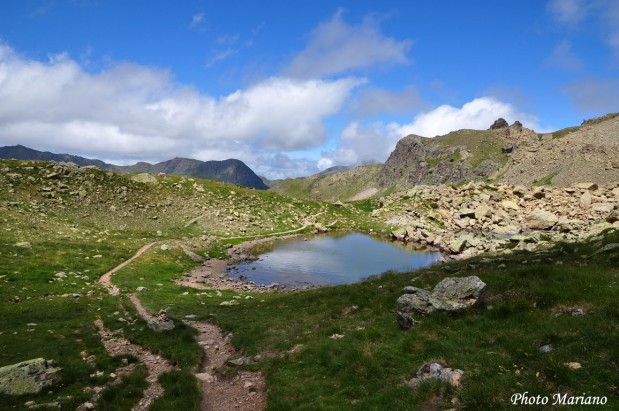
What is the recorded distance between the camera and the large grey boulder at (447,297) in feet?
64.6

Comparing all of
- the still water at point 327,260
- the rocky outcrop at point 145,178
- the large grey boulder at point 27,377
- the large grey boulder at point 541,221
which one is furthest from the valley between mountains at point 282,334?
the rocky outcrop at point 145,178

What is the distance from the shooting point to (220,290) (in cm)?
4562

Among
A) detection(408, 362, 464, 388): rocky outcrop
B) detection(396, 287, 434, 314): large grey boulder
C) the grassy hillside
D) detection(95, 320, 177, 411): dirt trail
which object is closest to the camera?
the grassy hillside

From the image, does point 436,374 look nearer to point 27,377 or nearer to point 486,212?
point 27,377

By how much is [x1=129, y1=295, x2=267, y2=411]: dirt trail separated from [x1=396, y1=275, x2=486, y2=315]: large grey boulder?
921 cm

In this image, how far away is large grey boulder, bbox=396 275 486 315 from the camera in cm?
1969

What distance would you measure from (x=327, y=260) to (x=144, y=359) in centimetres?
4846

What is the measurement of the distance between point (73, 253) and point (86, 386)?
128ft

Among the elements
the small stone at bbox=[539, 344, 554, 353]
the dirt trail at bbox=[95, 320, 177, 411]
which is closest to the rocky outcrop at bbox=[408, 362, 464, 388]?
the small stone at bbox=[539, 344, 554, 353]

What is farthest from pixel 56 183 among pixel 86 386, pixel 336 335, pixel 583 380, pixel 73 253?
pixel 583 380

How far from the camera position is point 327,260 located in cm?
6881

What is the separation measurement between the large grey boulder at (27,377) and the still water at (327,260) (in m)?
36.0

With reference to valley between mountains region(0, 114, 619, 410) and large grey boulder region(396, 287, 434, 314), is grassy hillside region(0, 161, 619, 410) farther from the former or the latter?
large grey boulder region(396, 287, 434, 314)

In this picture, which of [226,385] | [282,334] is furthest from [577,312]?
[226,385]
